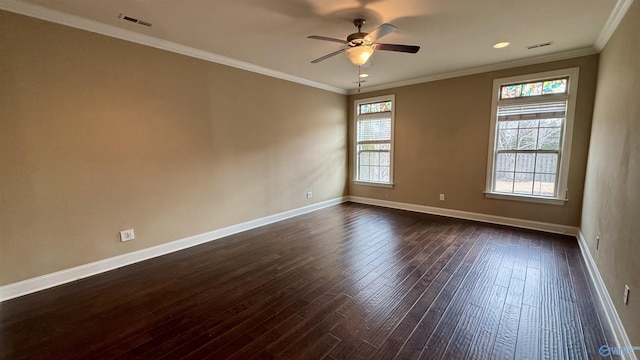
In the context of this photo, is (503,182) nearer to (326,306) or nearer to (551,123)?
(551,123)

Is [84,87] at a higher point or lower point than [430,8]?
lower

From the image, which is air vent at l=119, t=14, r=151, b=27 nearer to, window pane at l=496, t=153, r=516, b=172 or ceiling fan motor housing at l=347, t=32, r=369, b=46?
ceiling fan motor housing at l=347, t=32, r=369, b=46

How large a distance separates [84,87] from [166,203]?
4.85ft

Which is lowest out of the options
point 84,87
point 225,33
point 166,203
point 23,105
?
point 166,203

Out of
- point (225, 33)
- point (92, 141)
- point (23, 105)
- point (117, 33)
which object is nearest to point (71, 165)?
point (92, 141)

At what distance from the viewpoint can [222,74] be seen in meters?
3.78

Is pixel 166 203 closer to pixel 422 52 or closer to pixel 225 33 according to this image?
pixel 225 33

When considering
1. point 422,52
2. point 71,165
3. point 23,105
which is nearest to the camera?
point 23,105

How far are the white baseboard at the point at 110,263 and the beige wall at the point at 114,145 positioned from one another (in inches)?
2.8

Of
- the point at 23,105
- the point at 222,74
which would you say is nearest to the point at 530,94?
the point at 222,74

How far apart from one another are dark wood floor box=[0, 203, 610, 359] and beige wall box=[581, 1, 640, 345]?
363 mm

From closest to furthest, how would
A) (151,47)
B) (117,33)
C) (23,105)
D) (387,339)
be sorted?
1. (387,339)
2. (23,105)
3. (117,33)
4. (151,47)

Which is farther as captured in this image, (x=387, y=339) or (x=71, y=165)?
(x=71, y=165)

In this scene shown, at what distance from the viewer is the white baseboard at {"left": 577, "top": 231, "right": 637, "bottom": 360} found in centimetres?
167
